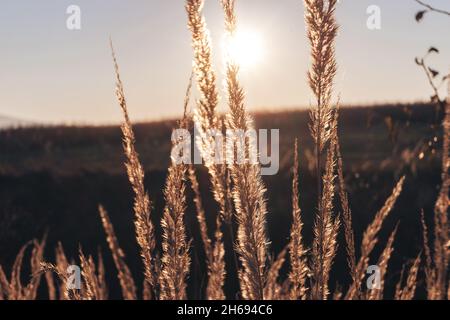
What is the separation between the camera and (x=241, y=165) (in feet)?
6.48

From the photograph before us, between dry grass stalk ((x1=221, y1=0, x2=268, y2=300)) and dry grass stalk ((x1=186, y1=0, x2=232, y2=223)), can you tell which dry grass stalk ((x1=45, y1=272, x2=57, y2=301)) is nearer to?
dry grass stalk ((x1=186, y1=0, x2=232, y2=223))

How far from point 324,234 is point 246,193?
0.39 metres

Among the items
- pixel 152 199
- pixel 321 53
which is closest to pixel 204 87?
pixel 321 53

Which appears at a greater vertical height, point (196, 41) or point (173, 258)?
point (196, 41)

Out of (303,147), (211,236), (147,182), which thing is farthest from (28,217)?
(303,147)

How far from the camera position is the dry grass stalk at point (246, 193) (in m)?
1.95

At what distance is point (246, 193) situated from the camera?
6.55ft

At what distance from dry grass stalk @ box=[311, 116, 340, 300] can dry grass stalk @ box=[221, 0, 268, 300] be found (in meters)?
0.25

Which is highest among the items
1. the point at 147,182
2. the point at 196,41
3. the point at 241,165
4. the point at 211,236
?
the point at 196,41

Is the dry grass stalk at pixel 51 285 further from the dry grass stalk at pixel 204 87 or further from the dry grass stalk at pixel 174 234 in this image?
the dry grass stalk at pixel 204 87

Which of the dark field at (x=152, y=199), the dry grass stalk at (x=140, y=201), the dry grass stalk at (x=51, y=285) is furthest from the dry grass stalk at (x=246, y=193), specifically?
the dark field at (x=152, y=199)
